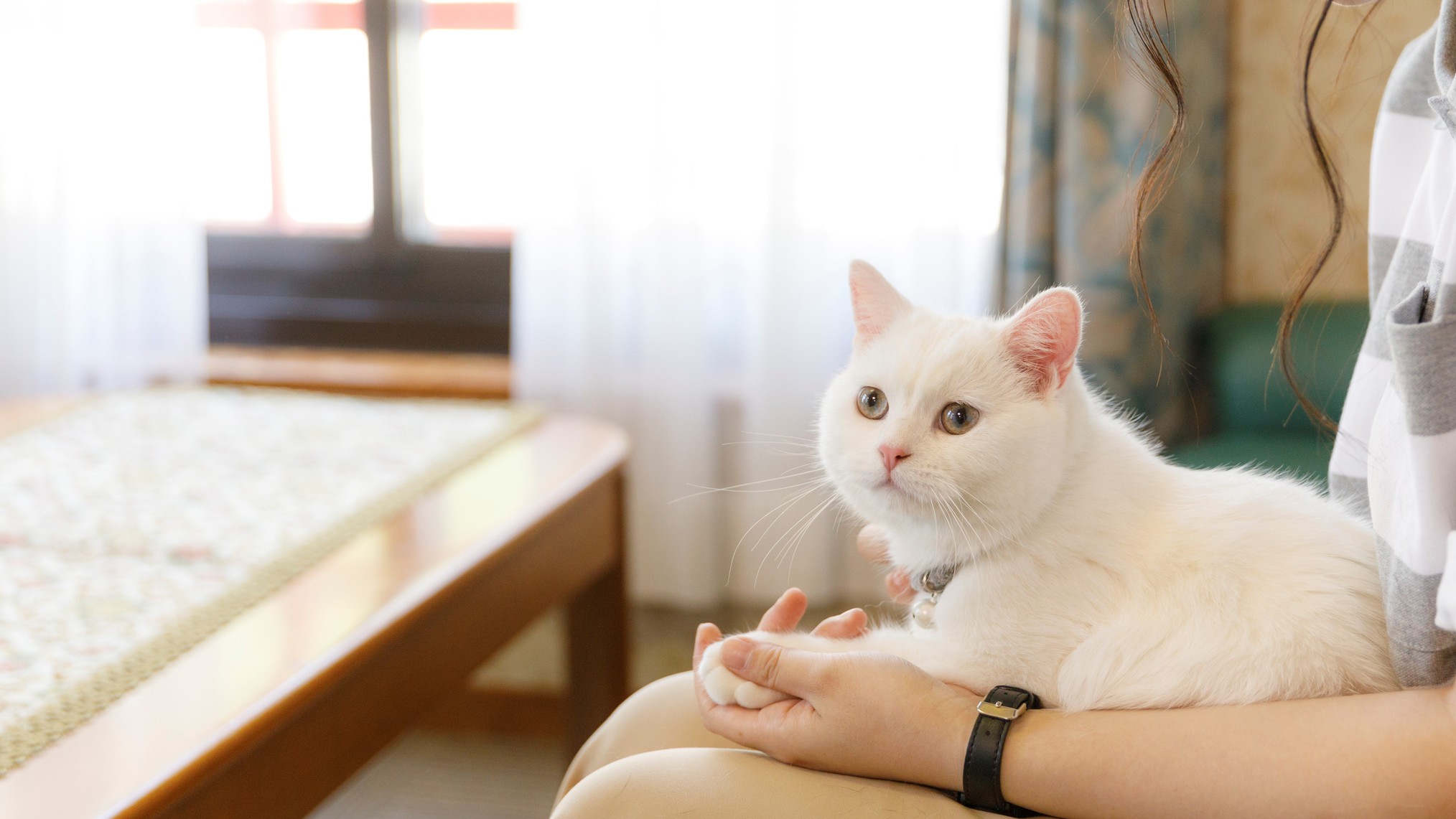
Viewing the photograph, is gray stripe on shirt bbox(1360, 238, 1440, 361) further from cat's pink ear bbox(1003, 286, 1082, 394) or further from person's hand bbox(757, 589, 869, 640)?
person's hand bbox(757, 589, 869, 640)

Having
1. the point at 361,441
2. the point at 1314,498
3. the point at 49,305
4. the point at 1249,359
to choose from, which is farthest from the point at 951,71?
the point at 49,305

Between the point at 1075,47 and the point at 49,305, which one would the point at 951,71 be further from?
the point at 49,305

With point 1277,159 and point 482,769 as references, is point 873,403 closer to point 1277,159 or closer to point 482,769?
point 482,769

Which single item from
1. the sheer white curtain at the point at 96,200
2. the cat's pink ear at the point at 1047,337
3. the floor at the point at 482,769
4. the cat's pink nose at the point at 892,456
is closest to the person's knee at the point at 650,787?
the cat's pink nose at the point at 892,456

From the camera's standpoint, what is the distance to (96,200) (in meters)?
2.13

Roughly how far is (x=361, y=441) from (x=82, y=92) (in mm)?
1100

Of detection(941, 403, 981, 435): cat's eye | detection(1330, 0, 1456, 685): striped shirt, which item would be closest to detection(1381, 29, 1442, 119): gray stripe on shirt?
detection(1330, 0, 1456, 685): striped shirt

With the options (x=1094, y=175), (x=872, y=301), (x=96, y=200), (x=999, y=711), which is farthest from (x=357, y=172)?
(x=999, y=711)

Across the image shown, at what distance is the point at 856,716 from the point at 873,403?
23 cm

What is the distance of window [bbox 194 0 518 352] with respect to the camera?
6.98 ft

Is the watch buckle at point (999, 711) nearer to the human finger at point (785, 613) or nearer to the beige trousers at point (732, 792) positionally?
the beige trousers at point (732, 792)

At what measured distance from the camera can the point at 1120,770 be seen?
642 millimetres

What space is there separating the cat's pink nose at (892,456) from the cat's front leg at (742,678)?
0.49 ft

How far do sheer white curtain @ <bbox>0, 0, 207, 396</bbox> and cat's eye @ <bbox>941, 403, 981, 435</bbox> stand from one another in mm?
1830
